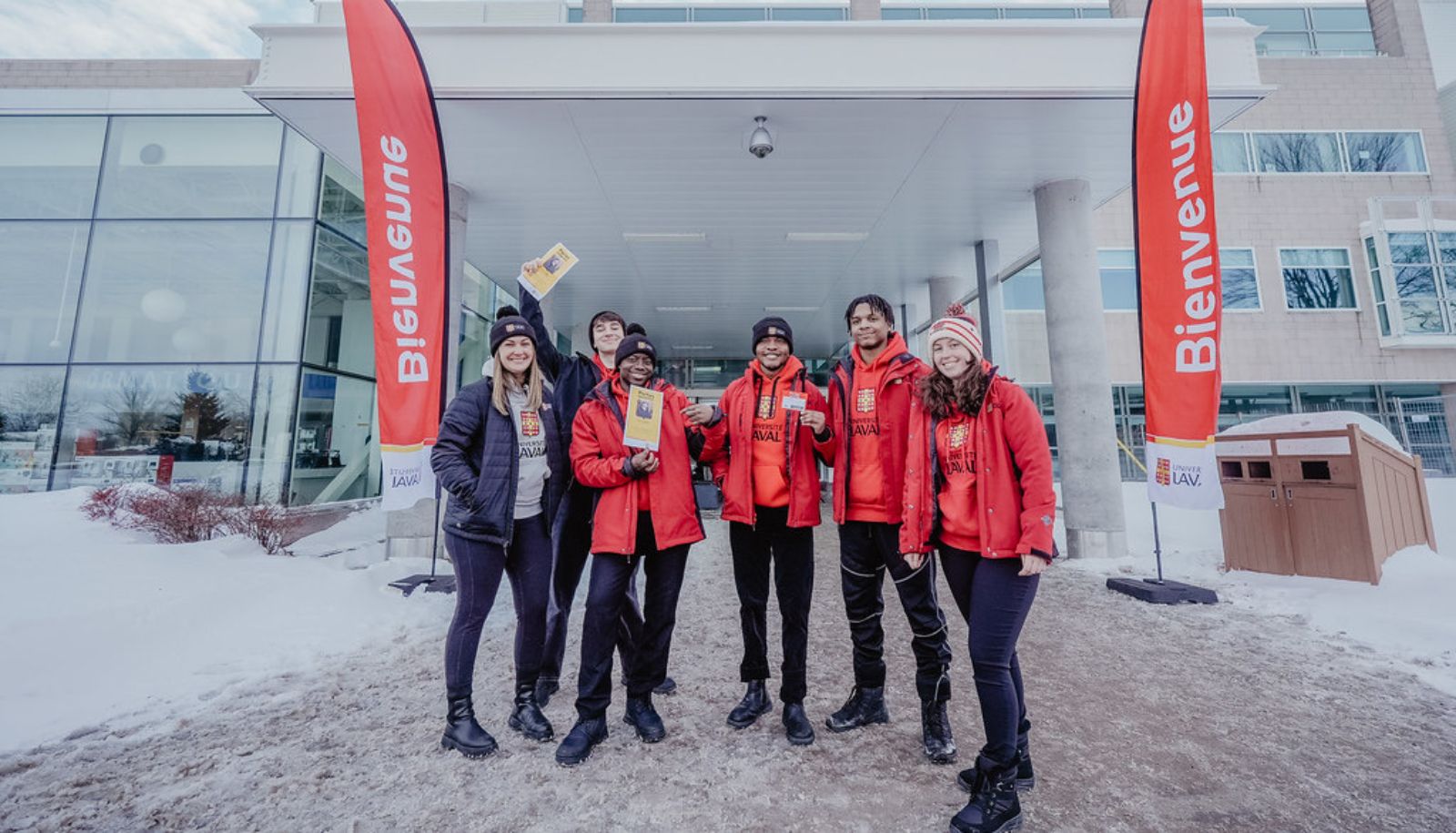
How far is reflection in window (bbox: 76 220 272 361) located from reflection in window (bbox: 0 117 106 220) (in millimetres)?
1002

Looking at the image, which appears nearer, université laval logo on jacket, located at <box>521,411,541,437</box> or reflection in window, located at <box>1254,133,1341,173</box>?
université laval logo on jacket, located at <box>521,411,541,437</box>

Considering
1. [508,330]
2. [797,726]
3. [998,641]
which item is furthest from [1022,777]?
[508,330]

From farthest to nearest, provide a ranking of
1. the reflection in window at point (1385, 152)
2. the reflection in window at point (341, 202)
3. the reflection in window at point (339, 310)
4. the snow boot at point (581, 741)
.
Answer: the reflection in window at point (1385, 152), the reflection in window at point (341, 202), the reflection in window at point (339, 310), the snow boot at point (581, 741)

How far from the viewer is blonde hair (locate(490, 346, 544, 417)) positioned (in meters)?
2.86

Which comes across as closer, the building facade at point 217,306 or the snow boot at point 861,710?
the snow boot at point 861,710

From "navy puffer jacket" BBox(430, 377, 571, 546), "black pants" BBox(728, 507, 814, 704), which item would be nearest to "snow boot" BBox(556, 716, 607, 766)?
"black pants" BBox(728, 507, 814, 704)

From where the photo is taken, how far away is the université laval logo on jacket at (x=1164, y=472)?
4.79 metres

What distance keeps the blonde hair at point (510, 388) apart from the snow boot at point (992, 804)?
259cm

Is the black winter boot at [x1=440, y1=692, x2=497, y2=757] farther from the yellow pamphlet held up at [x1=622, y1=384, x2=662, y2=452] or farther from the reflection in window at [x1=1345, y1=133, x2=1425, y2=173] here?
the reflection in window at [x1=1345, y1=133, x2=1425, y2=173]

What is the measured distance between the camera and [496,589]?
2.77 m

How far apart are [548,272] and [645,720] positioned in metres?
2.57

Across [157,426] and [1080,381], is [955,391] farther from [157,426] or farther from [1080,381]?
[157,426]

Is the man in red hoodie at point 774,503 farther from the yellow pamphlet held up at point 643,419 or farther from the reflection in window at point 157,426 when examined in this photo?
the reflection in window at point 157,426

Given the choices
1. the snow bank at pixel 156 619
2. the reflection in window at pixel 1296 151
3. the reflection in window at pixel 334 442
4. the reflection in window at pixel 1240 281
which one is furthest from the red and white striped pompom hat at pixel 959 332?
the reflection in window at pixel 1296 151
